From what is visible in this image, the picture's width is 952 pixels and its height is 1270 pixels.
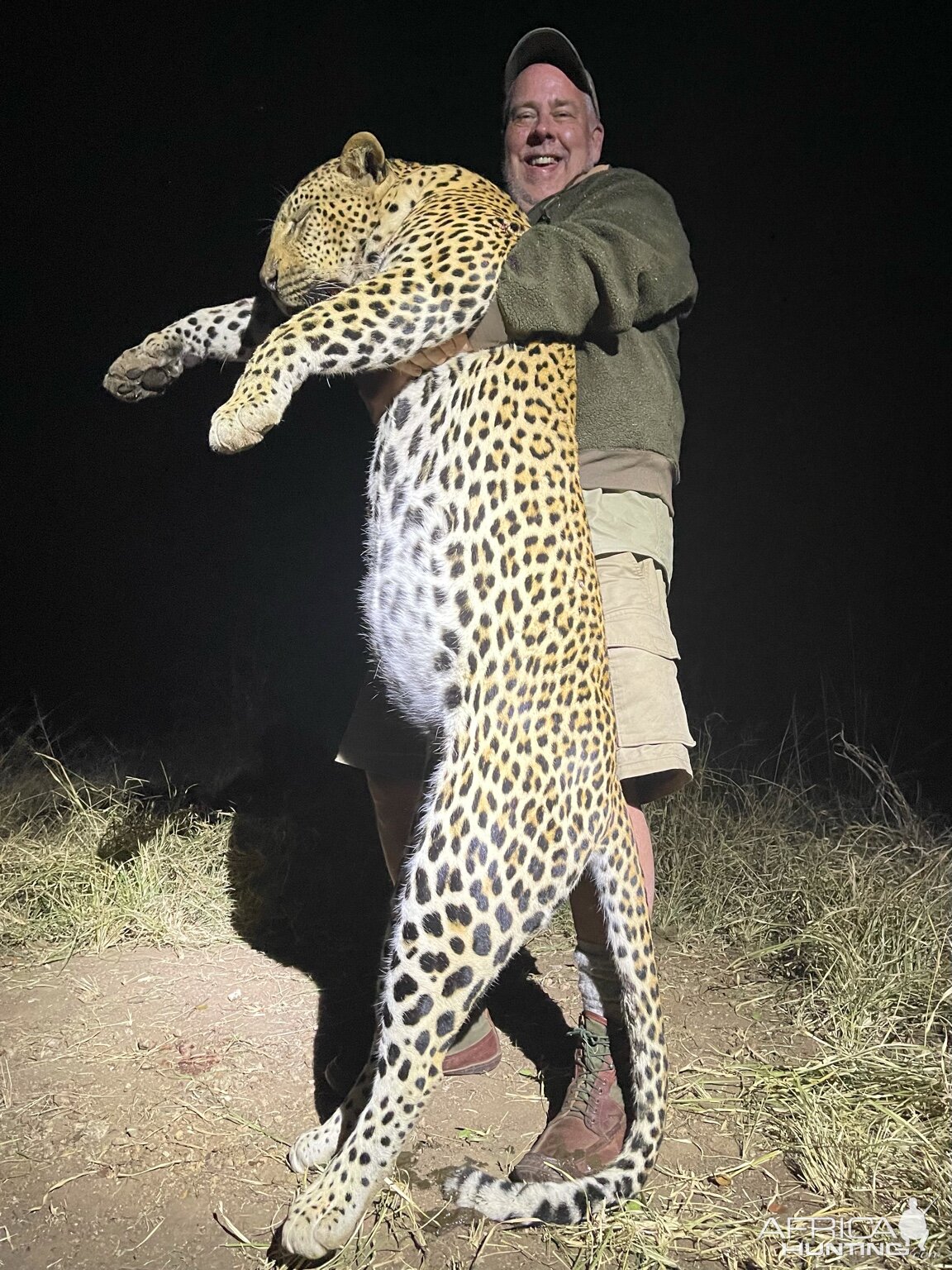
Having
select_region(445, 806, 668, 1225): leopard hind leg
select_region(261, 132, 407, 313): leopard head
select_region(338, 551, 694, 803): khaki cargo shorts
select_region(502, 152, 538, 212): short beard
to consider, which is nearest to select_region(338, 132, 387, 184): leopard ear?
select_region(261, 132, 407, 313): leopard head

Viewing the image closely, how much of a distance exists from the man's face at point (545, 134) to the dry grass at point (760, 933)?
8.11 feet

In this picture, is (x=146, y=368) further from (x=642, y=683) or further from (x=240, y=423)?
(x=642, y=683)

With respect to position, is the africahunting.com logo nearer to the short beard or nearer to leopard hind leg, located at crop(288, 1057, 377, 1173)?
leopard hind leg, located at crop(288, 1057, 377, 1173)

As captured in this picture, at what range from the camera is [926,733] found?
20.2 ft

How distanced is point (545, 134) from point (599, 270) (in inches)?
33.6

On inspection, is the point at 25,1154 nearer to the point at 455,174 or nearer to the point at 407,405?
the point at 407,405

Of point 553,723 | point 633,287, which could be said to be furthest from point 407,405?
point 553,723

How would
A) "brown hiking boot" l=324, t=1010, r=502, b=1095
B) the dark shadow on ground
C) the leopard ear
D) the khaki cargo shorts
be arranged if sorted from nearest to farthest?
the khaki cargo shorts
the leopard ear
"brown hiking boot" l=324, t=1010, r=502, b=1095
the dark shadow on ground

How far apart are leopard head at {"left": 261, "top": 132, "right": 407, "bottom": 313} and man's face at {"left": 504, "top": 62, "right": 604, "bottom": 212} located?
1.57ft

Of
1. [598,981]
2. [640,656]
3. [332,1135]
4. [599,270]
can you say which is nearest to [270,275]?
[599,270]

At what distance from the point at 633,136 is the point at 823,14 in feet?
3.78

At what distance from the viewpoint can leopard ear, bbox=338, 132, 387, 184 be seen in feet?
8.69

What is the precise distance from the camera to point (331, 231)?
2664 mm

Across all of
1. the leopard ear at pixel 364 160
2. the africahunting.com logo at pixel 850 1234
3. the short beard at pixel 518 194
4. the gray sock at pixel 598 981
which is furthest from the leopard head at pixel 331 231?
the africahunting.com logo at pixel 850 1234
